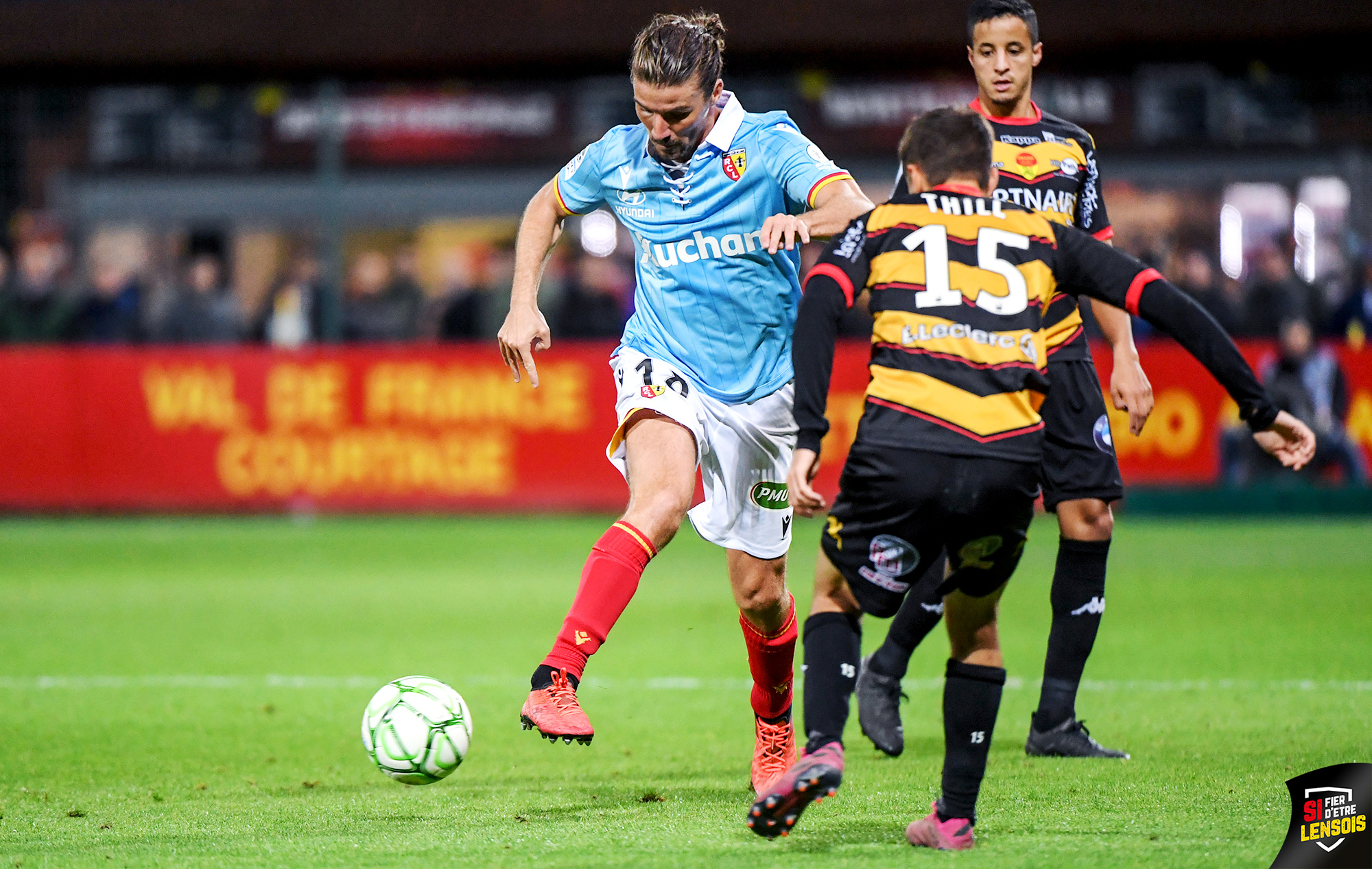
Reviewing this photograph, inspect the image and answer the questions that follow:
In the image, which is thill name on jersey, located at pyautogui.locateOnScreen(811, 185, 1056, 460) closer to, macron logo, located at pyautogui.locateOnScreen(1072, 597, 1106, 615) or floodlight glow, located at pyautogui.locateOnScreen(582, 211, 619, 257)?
macron logo, located at pyautogui.locateOnScreen(1072, 597, 1106, 615)

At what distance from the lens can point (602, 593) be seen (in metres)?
4.75

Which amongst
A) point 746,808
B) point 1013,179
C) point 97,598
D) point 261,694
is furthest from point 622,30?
point 746,808

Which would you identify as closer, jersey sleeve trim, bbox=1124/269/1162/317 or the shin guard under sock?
jersey sleeve trim, bbox=1124/269/1162/317

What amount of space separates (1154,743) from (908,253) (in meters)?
2.61

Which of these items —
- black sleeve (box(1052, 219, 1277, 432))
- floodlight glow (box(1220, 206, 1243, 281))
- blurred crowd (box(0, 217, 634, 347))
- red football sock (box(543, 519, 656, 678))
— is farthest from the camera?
floodlight glow (box(1220, 206, 1243, 281))

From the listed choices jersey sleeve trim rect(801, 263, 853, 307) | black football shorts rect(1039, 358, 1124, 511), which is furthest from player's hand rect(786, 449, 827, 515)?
black football shorts rect(1039, 358, 1124, 511)

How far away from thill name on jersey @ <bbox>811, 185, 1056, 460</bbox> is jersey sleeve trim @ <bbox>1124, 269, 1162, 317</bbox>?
0.20 m

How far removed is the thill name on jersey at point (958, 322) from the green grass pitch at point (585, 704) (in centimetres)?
104

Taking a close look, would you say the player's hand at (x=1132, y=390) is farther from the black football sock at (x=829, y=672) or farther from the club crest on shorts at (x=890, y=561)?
the club crest on shorts at (x=890, y=561)

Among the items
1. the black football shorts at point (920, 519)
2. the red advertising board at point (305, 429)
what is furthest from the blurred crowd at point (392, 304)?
the black football shorts at point (920, 519)

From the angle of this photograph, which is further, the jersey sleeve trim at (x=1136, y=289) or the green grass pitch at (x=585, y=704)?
the green grass pitch at (x=585, y=704)

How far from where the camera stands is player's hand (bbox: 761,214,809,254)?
Answer: 464 centimetres

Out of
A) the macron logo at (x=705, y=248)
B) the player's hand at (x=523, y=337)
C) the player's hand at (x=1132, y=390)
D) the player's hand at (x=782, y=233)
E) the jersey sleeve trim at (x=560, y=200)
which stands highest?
the jersey sleeve trim at (x=560, y=200)

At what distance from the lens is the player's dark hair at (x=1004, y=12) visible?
5.59m
